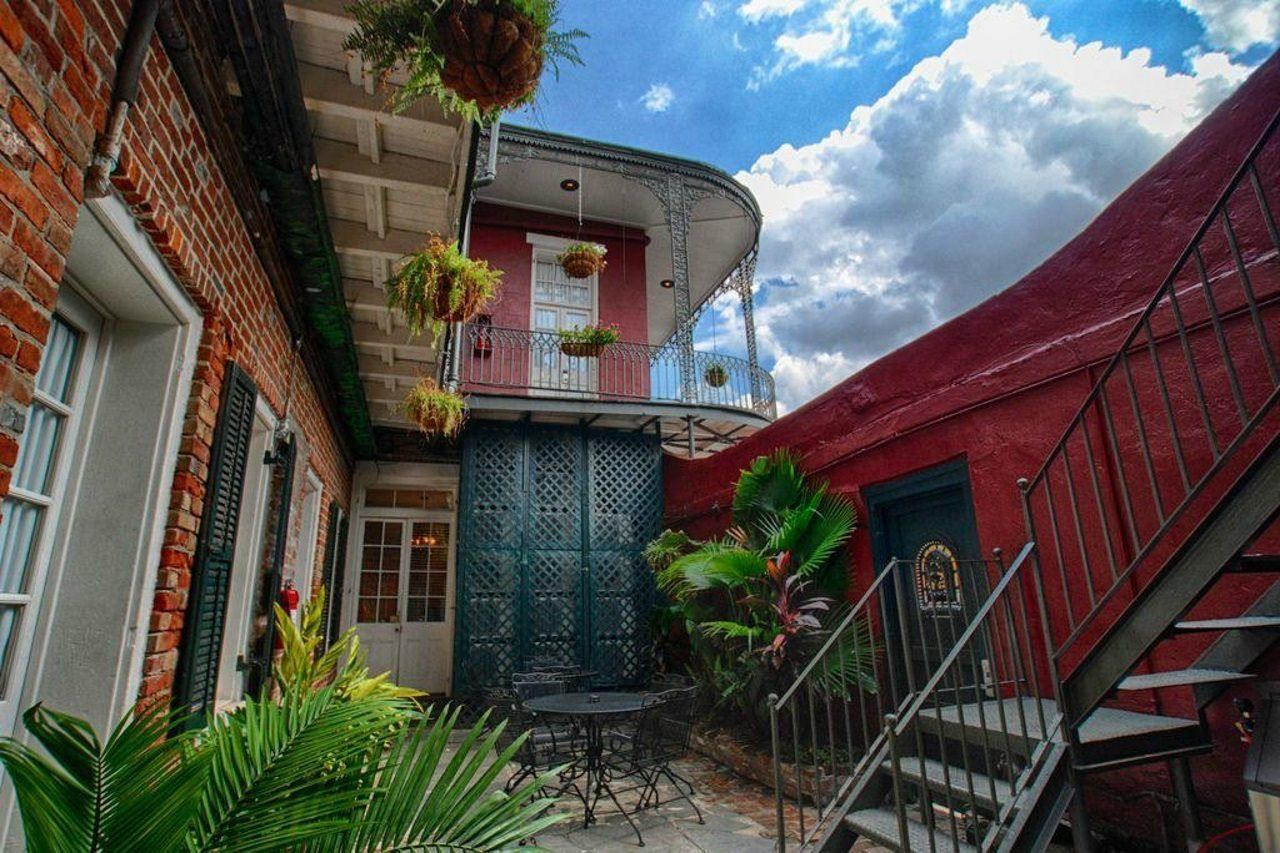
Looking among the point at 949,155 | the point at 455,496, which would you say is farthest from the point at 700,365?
the point at 949,155

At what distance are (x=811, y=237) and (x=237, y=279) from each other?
3907 centimetres

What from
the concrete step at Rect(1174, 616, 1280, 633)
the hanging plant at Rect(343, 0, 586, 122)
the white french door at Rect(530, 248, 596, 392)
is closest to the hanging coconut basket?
the hanging plant at Rect(343, 0, 586, 122)

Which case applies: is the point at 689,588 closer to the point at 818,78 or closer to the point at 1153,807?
the point at 1153,807

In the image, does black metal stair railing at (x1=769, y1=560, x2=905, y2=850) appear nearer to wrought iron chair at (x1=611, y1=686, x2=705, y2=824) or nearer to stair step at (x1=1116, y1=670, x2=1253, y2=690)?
wrought iron chair at (x1=611, y1=686, x2=705, y2=824)

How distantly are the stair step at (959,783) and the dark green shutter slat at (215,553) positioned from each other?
9.01 ft

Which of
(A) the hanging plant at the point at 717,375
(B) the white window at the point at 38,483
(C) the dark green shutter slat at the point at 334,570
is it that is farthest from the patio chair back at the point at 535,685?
(A) the hanging plant at the point at 717,375

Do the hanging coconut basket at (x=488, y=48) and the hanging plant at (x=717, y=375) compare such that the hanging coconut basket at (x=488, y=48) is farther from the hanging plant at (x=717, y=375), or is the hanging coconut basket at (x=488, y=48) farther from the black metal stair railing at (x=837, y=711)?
the hanging plant at (x=717, y=375)

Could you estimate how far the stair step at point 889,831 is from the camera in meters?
2.59

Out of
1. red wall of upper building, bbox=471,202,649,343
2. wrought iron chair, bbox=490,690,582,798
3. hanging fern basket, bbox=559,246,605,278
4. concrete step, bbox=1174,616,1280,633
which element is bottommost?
wrought iron chair, bbox=490,690,582,798

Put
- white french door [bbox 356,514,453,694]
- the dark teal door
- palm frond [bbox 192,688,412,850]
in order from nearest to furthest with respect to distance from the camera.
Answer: palm frond [bbox 192,688,412,850] < the dark teal door < white french door [bbox 356,514,453,694]

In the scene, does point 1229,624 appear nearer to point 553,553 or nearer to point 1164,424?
point 1164,424

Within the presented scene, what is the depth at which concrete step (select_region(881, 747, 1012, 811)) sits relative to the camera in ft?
8.16

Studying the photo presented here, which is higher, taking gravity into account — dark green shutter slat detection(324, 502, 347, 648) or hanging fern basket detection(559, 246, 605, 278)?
hanging fern basket detection(559, 246, 605, 278)

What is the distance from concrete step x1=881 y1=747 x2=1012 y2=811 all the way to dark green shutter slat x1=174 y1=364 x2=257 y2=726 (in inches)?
108
